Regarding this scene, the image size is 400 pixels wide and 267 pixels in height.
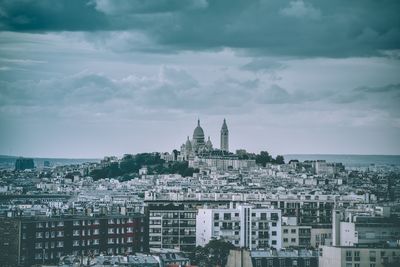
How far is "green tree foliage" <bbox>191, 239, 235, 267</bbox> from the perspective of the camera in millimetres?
23984

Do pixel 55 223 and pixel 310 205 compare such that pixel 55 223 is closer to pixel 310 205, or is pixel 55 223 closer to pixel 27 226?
pixel 27 226

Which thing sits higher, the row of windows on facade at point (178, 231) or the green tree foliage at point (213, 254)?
the row of windows on facade at point (178, 231)

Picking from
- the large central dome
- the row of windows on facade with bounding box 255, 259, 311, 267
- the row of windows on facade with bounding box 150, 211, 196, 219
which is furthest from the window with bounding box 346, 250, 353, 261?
the large central dome

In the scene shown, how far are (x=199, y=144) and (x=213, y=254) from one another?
63.7m

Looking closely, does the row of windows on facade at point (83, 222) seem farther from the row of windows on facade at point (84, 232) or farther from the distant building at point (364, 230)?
→ the distant building at point (364, 230)

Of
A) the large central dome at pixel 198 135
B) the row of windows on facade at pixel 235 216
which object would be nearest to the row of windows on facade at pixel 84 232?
the row of windows on facade at pixel 235 216

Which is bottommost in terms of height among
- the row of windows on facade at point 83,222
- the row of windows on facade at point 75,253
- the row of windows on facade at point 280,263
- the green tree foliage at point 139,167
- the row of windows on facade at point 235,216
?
the row of windows on facade at point 280,263

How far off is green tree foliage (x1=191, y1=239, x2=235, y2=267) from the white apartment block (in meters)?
2.46

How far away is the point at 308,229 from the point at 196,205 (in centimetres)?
662

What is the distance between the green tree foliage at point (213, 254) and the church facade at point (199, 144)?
57092 mm

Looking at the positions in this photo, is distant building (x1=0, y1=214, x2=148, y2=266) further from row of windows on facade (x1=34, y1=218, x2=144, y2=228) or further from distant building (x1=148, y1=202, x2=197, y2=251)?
distant building (x1=148, y1=202, x2=197, y2=251)

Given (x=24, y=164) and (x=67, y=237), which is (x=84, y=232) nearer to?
(x=67, y=237)

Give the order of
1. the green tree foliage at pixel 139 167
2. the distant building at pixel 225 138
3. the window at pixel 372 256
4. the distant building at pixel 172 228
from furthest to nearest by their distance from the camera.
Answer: the distant building at pixel 225 138, the green tree foliage at pixel 139 167, the distant building at pixel 172 228, the window at pixel 372 256

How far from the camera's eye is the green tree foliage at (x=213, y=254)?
78.7ft
